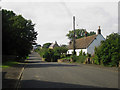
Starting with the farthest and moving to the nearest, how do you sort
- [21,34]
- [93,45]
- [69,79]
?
[93,45]
[21,34]
[69,79]

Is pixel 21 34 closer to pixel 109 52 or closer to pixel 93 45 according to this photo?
pixel 93 45

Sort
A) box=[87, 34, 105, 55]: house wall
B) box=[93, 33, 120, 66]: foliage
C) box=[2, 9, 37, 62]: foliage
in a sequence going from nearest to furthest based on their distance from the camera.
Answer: box=[93, 33, 120, 66]: foliage
box=[2, 9, 37, 62]: foliage
box=[87, 34, 105, 55]: house wall

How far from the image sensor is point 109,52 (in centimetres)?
2369

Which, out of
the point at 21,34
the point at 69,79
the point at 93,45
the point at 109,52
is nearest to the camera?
the point at 69,79

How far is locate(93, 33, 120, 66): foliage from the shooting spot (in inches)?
881

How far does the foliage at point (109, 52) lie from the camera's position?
22.4 meters

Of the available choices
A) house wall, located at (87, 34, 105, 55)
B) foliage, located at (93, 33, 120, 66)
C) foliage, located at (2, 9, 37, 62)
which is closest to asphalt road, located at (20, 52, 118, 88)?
foliage, located at (93, 33, 120, 66)

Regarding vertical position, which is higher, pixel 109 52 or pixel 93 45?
pixel 93 45

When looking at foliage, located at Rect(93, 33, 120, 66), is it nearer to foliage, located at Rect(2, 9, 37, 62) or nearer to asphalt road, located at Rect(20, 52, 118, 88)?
asphalt road, located at Rect(20, 52, 118, 88)

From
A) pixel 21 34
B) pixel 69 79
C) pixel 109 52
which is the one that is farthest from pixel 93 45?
pixel 69 79

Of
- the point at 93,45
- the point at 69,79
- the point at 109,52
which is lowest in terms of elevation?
the point at 69,79

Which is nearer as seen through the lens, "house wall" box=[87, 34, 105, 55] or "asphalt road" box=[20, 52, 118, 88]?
"asphalt road" box=[20, 52, 118, 88]

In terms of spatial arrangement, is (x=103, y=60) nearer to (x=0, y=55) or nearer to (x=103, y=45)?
(x=103, y=45)

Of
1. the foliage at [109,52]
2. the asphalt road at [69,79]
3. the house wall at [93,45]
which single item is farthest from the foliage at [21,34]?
the asphalt road at [69,79]
